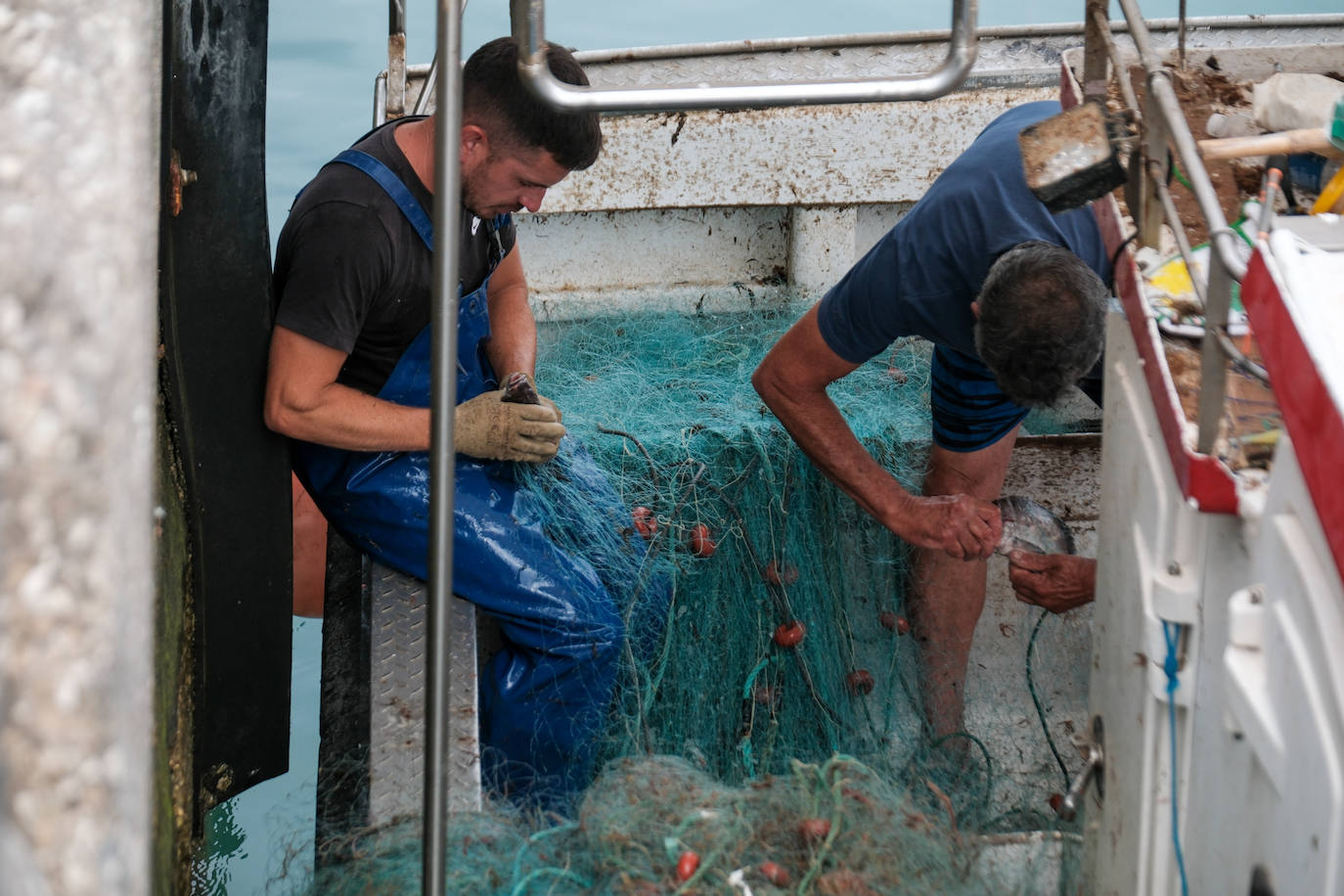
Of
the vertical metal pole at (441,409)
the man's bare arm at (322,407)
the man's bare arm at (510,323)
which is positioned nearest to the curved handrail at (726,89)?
the vertical metal pole at (441,409)

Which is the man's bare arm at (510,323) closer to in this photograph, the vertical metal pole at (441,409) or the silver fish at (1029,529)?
the silver fish at (1029,529)

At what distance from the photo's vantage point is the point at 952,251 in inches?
118

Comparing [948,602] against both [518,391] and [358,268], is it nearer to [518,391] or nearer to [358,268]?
[518,391]

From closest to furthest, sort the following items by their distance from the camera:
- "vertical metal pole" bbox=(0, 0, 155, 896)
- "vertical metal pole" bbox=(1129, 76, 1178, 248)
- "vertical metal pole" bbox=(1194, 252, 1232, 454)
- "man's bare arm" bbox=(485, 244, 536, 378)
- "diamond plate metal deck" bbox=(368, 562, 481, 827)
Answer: "vertical metal pole" bbox=(0, 0, 155, 896), "vertical metal pole" bbox=(1194, 252, 1232, 454), "vertical metal pole" bbox=(1129, 76, 1178, 248), "diamond plate metal deck" bbox=(368, 562, 481, 827), "man's bare arm" bbox=(485, 244, 536, 378)

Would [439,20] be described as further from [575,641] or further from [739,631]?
[739,631]

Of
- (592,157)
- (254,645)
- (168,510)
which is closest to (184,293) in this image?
(168,510)

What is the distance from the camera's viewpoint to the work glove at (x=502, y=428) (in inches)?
120

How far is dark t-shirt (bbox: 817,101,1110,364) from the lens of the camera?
294cm

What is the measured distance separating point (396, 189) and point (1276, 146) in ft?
6.26

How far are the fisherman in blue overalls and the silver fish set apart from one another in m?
1.12

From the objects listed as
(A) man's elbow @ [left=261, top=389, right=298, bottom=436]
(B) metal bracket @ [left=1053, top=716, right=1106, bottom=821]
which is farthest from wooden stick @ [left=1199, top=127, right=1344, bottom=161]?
(A) man's elbow @ [left=261, top=389, right=298, bottom=436]

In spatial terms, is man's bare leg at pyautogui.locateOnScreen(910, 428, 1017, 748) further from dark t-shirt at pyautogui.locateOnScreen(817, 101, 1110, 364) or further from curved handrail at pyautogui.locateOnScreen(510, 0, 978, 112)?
curved handrail at pyautogui.locateOnScreen(510, 0, 978, 112)

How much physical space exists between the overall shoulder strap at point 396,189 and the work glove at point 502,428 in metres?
0.45

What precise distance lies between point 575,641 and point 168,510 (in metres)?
1.04
